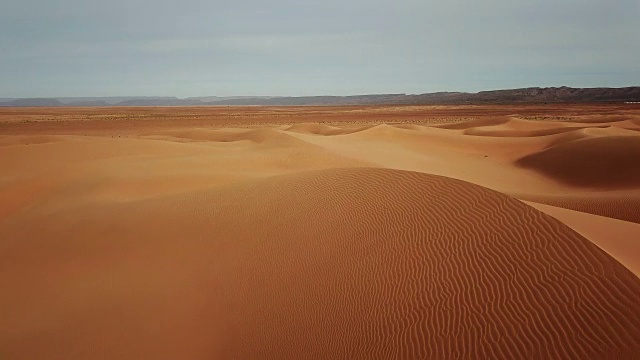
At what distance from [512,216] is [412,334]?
3048 millimetres

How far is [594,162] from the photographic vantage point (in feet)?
71.9

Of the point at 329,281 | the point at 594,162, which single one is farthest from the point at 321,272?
the point at 594,162

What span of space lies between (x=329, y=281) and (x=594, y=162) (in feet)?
64.3

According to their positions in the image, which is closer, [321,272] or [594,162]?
[321,272]

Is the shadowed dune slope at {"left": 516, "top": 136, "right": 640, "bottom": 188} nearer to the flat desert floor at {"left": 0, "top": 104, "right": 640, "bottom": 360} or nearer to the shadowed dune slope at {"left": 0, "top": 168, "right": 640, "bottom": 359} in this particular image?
the flat desert floor at {"left": 0, "top": 104, "right": 640, "bottom": 360}

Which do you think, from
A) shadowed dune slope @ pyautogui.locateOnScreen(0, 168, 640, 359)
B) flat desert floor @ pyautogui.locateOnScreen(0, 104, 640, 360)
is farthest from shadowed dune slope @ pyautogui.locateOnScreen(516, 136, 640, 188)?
shadowed dune slope @ pyautogui.locateOnScreen(0, 168, 640, 359)

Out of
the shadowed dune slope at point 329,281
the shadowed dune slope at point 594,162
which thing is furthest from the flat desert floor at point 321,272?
the shadowed dune slope at point 594,162

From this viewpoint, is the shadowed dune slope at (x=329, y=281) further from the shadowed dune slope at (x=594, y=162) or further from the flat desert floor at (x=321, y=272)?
the shadowed dune slope at (x=594, y=162)

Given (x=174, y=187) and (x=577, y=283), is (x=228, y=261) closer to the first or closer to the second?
(x=577, y=283)

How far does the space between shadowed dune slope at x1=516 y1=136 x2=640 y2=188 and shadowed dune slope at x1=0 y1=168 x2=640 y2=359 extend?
13287mm

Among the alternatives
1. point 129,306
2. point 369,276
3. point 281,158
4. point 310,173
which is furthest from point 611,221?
point 281,158

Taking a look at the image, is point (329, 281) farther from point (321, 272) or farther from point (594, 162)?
point (594, 162)

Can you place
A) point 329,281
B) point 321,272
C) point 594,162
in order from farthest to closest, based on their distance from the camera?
point 594,162, point 321,272, point 329,281

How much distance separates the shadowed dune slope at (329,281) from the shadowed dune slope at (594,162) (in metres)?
13.3
